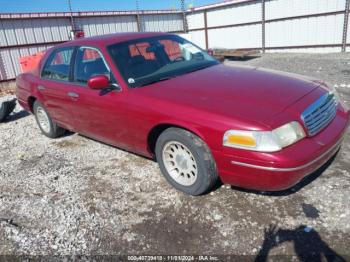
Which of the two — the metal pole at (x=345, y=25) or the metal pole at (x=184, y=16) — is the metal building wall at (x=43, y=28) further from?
the metal pole at (x=345, y=25)

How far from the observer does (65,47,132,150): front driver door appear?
12.6 ft

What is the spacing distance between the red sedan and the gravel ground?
13.5 inches

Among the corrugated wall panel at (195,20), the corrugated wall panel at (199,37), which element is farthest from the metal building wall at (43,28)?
the corrugated wall panel at (199,37)

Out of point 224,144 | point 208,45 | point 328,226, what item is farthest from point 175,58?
point 208,45

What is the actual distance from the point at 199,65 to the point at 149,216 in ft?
6.79

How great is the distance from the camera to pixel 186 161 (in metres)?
3.40

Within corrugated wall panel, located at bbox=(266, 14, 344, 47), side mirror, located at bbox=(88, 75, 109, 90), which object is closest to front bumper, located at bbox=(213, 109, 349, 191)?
side mirror, located at bbox=(88, 75, 109, 90)

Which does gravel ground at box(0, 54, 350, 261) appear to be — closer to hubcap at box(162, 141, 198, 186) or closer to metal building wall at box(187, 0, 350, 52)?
hubcap at box(162, 141, 198, 186)

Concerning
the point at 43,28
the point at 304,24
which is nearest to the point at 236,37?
the point at 304,24

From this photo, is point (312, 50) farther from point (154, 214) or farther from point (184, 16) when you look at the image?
point (154, 214)

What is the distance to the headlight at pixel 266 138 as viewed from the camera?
271cm

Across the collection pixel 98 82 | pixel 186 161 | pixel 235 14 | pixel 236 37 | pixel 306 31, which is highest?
pixel 235 14

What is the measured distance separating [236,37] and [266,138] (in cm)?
1613

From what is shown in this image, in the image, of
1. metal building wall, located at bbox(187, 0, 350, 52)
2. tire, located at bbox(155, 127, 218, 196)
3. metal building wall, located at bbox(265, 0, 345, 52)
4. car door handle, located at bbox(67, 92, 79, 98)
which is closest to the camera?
tire, located at bbox(155, 127, 218, 196)
